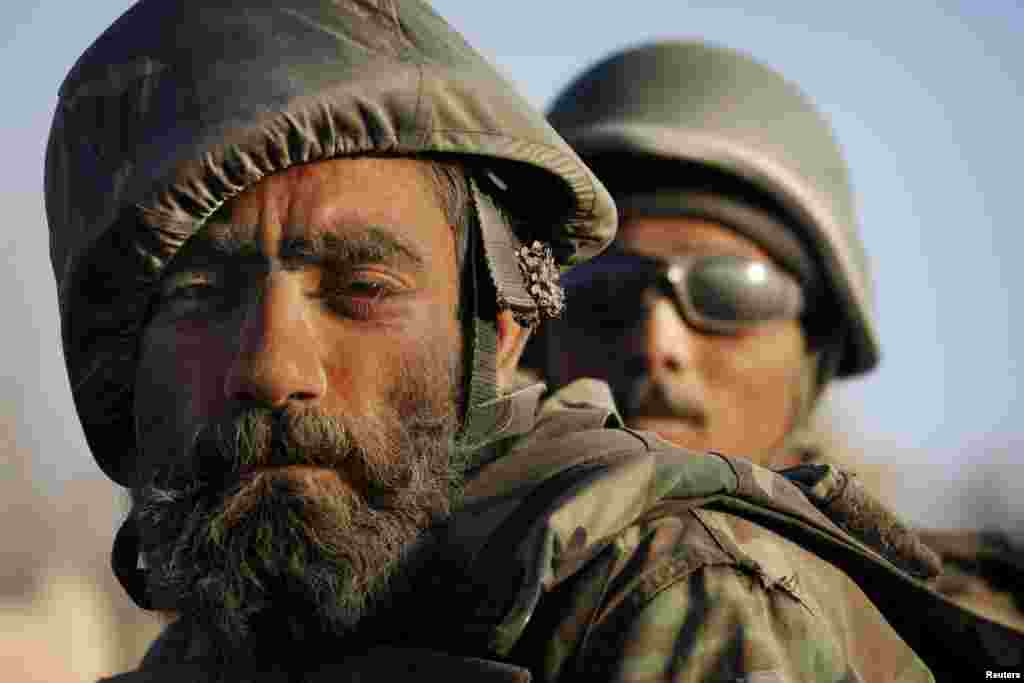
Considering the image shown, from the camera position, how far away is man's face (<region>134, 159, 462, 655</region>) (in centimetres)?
324

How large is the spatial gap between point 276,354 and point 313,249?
260 millimetres

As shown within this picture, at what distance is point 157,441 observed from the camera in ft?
11.7

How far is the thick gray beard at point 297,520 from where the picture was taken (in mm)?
3238

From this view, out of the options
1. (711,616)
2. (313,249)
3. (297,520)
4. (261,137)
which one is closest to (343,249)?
(313,249)

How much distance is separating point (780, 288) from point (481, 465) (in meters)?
4.52

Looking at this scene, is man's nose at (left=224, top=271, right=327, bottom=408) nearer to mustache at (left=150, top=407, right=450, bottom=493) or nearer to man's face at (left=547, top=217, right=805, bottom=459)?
mustache at (left=150, top=407, right=450, bottom=493)

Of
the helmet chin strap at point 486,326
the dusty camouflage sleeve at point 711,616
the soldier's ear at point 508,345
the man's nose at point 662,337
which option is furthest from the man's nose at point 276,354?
the man's nose at point 662,337

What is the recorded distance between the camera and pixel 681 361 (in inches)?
296

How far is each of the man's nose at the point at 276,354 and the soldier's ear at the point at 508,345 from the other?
56cm

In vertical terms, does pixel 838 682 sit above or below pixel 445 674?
above

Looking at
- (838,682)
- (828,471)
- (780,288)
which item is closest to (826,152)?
(780,288)

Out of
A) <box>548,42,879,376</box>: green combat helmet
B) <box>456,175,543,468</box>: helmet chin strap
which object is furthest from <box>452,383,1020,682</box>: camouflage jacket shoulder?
<box>548,42,879,376</box>: green combat helmet

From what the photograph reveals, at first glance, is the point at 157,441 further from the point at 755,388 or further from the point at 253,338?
the point at 755,388

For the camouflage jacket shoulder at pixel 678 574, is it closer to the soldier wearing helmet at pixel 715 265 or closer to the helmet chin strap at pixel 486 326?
the helmet chin strap at pixel 486 326
